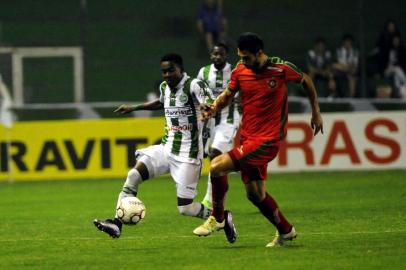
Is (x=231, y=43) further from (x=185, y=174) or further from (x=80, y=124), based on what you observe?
(x=185, y=174)

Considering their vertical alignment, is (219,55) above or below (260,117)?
above

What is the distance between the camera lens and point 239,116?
16547 millimetres

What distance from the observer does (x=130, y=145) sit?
72.8 feet

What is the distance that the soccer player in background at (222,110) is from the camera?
16047 millimetres

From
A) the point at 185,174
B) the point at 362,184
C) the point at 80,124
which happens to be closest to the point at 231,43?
the point at 80,124

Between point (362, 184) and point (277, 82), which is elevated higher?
point (277, 82)

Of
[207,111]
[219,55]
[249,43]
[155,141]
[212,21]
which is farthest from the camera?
[212,21]

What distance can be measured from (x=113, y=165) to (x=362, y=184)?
4.90 meters

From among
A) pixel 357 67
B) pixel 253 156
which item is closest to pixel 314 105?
pixel 253 156

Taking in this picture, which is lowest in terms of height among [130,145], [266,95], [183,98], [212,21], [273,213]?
[130,145]

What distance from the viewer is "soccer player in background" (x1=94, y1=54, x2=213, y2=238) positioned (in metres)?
12.6

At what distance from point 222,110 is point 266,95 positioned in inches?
191

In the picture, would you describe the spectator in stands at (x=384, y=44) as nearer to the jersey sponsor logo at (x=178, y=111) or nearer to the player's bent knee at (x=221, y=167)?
the jersey sponsor logo at (x=178, y=111)

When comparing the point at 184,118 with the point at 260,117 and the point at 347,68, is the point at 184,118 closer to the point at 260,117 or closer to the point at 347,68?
the point at 260,117
